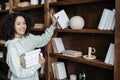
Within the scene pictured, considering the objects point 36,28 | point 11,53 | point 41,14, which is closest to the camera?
point 11,53

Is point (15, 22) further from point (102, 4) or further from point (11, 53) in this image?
point (102, 4)

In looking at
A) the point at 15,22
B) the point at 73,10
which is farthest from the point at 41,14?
the point at 15,22

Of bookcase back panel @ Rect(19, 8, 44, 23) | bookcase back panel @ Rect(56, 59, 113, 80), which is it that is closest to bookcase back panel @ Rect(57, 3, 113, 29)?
bookcase back panel @ Rect(56, 59, 113, 80)

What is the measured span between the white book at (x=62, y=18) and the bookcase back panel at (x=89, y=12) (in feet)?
0.44

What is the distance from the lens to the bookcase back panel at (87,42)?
2.01 metres

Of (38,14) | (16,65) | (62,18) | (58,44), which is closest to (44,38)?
(58,44)

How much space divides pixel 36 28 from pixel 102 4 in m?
0.97

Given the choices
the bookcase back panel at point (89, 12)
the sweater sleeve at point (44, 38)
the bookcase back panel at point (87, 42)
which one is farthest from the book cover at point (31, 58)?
the bookcase back panel at point (89, 12)

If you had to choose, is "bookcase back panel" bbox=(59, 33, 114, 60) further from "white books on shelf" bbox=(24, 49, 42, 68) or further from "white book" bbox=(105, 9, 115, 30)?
"white books on shelf" bbox=(24, 49, 42, 68)

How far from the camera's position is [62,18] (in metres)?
2.23

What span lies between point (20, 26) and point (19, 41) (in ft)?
0.51

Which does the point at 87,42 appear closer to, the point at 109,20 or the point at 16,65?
the point at 109,20

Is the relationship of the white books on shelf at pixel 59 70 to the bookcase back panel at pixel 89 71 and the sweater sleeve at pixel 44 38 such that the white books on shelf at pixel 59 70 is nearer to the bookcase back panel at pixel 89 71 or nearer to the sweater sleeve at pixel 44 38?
the bookcase back panel at pixel 89 71

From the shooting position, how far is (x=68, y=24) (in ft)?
7.38
